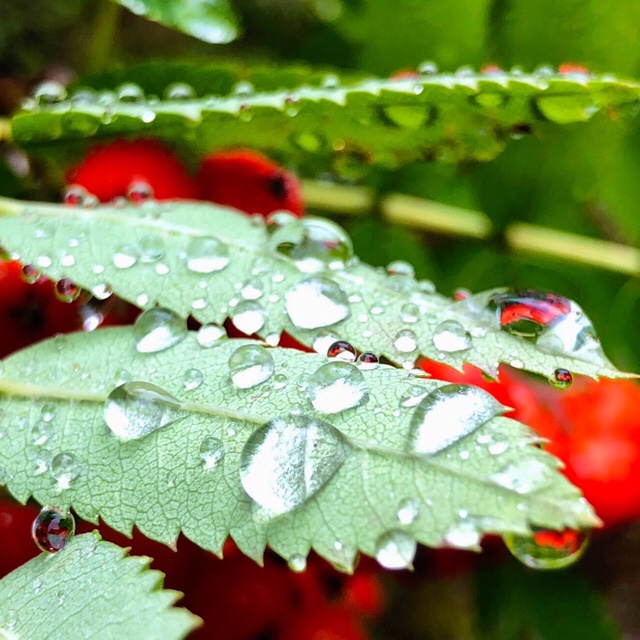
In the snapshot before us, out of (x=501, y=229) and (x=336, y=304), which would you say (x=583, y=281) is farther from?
(x=336, y=304)

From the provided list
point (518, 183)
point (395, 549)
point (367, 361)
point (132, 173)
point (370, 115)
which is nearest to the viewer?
point (395, 549)

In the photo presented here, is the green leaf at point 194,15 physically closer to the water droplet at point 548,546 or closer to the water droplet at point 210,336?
the water droplet at point 210,336

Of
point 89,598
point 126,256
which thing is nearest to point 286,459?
point 89,598

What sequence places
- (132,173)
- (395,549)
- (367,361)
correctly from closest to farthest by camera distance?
(395,549), (367,361), (132,173)

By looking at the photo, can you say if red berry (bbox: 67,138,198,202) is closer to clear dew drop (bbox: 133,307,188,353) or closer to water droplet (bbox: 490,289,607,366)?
clear dew drop (bbox: 133,307,188,353)

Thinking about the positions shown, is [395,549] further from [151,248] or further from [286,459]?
[151,248]

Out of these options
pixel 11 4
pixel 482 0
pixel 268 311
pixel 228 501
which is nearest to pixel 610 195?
pixel 482 0
